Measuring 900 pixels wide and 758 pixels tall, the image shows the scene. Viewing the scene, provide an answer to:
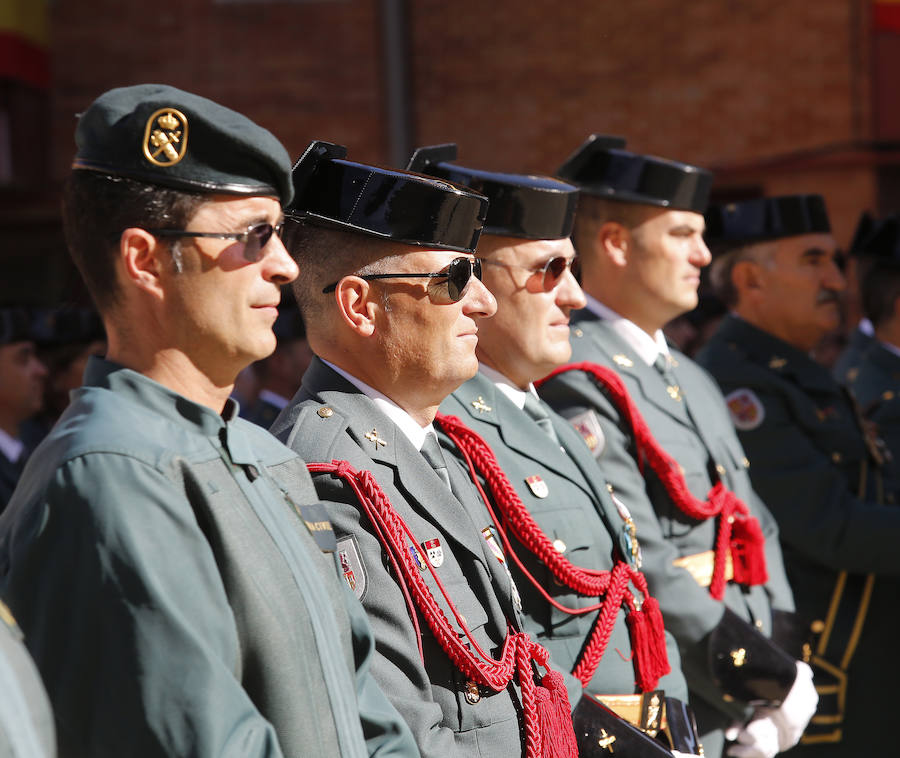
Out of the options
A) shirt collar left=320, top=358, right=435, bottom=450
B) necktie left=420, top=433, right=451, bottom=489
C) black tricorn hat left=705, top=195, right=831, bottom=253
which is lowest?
necktie left=420, top=433, right=451, bottom=489

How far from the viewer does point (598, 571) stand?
9.83 ft

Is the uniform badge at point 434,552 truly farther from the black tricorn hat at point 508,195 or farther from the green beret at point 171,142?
the black tricorn hat at point 508,195

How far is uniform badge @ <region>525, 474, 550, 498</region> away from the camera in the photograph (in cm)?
297

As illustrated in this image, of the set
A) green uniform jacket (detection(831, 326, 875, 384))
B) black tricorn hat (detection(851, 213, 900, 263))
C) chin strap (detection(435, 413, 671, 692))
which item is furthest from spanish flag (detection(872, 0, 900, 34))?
chin strap (detection(435, 413, 671, 692))

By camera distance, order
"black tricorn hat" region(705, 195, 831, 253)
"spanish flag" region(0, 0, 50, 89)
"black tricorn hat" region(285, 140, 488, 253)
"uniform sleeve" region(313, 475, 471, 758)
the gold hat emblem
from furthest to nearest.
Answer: "spanish flag" region(0, 0, 50, 89) → "black tricorn hat" region(705, 195, 831, 253) → "black tricorn hat" region(285, 140, 488, 253) → "uniform sleeve" region(313, 475, 471, 758) → the gold hat emblem

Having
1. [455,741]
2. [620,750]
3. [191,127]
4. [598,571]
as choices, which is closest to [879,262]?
[598,571]

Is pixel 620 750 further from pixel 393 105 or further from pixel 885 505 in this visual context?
pixel 393 105

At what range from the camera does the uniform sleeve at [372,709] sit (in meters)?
2.01

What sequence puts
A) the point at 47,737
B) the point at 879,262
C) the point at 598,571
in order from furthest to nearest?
the point at 879,262
the point at 598,571
the point at 47,737

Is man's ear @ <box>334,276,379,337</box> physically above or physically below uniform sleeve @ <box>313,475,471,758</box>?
above

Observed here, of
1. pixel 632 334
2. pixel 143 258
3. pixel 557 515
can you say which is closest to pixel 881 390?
pixel 632 334

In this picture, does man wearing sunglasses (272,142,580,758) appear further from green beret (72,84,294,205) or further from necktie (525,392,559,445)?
green beret (72,84,294,205)

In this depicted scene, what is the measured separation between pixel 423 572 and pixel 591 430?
4.15 ft

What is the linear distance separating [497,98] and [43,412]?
480 centimetres
